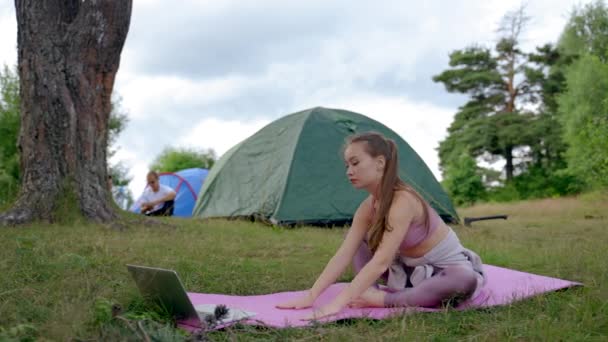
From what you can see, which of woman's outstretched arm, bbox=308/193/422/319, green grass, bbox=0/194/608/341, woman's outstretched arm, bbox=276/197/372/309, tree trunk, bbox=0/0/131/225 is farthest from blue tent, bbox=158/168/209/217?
woman's outstretched arm, bbox=308/193/422/319

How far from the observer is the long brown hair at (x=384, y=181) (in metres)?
2.65

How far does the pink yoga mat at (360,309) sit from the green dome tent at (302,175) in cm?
426

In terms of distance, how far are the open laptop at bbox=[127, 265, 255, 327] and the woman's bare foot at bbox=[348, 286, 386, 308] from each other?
535 mm

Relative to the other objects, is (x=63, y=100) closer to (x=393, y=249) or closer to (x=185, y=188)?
(x=393, y=249)

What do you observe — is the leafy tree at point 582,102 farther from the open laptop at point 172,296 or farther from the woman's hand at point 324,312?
the open laptop at point 172,296

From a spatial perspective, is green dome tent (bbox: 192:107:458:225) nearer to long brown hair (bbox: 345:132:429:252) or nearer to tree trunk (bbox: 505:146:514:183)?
long brown hair (bbox: 345:132:429:252)

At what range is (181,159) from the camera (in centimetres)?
2439

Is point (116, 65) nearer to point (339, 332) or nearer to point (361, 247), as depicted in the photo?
point (361, 247)

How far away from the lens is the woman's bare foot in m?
2.60

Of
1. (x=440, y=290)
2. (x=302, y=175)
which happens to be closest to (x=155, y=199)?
(x=302, y=175)

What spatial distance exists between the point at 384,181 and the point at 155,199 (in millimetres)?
7456

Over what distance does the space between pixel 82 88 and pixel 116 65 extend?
0.46 meters

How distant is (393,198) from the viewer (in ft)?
8.75

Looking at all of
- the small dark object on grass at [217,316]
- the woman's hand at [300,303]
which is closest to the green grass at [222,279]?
the small dark object on grass at [217,316]
